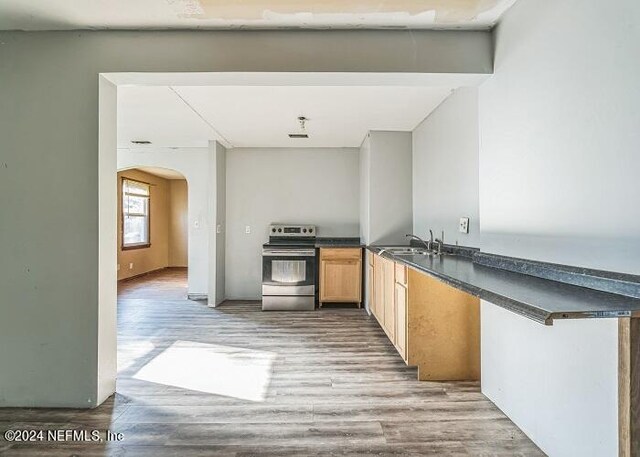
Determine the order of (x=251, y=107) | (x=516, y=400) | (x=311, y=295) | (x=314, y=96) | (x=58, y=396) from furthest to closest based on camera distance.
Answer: (x=311, y=295), (x=251, y=107), (x=314, y=96), (x=58, y=396), (x=516, y=400)

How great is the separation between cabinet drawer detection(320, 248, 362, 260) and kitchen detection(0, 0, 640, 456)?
121cm

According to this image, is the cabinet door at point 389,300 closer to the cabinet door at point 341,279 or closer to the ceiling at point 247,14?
the cabinet door at point 341,279

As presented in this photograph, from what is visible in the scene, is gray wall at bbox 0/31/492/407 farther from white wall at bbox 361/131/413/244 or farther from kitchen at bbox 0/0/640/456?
white wall at bbox 361/131/413/244

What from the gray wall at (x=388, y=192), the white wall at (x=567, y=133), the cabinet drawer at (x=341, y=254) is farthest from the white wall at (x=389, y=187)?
the white wall at (x=567, y=133)

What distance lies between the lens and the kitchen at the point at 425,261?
1338 mm

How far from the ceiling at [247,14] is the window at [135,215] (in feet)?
17.5

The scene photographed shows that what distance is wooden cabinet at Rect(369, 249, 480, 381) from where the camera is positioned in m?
2.57

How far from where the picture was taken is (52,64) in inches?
86.7

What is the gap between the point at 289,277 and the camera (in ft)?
15.4

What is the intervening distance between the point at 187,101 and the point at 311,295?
282 cm

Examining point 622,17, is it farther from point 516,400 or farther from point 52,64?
point 52,64

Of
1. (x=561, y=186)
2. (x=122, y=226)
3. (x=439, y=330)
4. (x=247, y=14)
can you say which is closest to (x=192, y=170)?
(x=122, y=226)

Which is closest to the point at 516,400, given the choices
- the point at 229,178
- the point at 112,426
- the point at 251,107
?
the point at 112,426

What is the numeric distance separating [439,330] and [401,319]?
29cm
